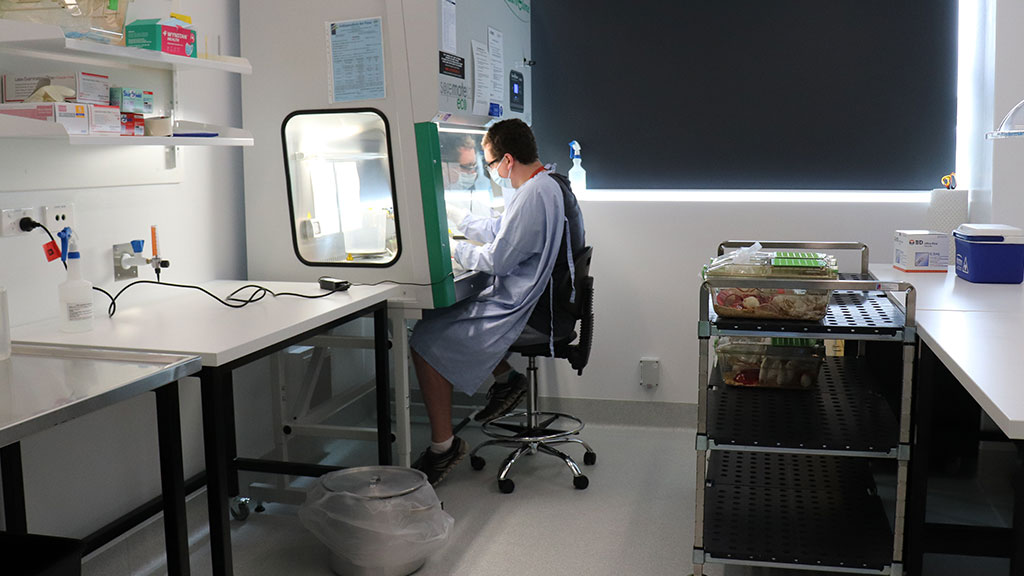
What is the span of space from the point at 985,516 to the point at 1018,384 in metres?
0.96

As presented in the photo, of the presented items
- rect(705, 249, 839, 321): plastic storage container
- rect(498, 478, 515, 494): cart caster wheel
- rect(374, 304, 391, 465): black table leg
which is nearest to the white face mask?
rect(374, 304, 391, 465): black table leg

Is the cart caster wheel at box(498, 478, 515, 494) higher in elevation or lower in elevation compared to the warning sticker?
lower

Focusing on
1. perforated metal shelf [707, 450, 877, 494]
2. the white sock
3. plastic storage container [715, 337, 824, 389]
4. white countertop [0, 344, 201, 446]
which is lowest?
the white sock

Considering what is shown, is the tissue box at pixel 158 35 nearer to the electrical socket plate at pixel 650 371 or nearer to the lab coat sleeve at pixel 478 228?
the lab coat sleeve at pixel 478 228

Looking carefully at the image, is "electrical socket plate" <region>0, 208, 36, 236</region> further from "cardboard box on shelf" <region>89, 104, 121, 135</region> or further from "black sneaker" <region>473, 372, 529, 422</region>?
"black sneaker" <region>473, 372, 529, 422</region>

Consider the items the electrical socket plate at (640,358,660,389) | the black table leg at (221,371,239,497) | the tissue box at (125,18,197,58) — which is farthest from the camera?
the electrical socket plate at (640,358,660,389)

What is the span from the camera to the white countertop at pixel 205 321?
7.23ft

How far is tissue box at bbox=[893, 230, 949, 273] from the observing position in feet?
10.5

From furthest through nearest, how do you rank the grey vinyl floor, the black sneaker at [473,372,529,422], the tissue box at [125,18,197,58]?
the black sneaker at [473,372,529,422]
the grey vinyl floor
the tissue box at [125,18,197,58]

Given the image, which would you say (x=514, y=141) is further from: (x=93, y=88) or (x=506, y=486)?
(x=93, y=88)

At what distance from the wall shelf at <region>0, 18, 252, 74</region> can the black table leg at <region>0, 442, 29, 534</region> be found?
0.98 meters

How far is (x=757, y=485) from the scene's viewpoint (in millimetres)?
2855

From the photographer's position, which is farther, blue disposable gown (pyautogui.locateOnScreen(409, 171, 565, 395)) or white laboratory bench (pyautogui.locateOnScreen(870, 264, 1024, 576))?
blue disposable gown (pyautogui.locateOnScreen(409, 171, 565, 395))

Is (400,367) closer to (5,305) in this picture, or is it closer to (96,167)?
(96,167)
